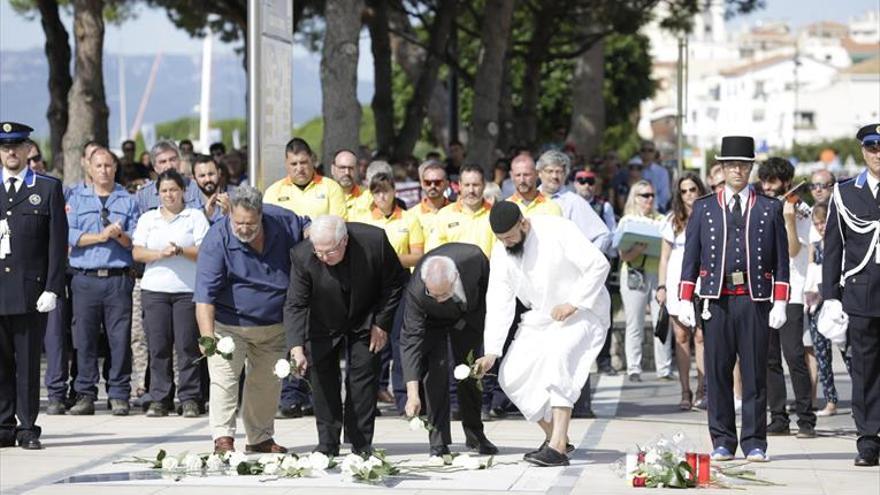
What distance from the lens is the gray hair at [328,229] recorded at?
11000 millimetres

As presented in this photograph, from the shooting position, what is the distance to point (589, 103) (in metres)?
35.7

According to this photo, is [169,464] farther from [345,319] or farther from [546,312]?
[546,312]

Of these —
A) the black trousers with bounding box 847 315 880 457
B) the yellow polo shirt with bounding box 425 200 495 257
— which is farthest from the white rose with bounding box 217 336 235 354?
the black trousers with bounding box 847 315 880 457

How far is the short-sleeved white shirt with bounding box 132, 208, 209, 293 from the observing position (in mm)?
14062

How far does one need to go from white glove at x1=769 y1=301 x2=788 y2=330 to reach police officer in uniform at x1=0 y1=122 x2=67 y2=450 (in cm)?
473

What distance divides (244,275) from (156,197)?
3213mm

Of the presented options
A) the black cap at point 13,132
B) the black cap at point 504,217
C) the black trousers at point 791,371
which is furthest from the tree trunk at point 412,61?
the black cap at point 504,217

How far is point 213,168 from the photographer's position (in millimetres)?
14414

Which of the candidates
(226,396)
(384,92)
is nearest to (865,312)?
(226,396)

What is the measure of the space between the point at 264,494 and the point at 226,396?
1.54 metres

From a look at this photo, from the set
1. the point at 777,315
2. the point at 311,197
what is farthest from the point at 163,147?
the point at 777,315

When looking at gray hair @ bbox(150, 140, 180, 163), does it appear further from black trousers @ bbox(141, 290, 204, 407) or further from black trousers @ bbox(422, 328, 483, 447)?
black trousers @ bbox(422, 328, 483, 447)

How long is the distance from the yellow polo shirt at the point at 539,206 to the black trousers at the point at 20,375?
375cm

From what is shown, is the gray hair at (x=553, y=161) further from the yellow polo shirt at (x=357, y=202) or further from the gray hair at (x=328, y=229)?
the gray hair at (x=328, y=229)
